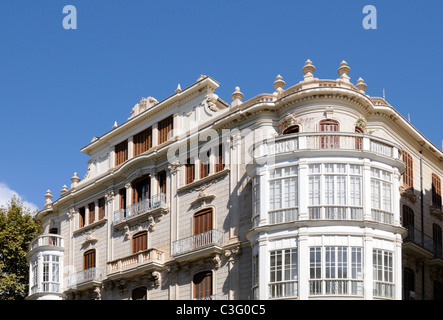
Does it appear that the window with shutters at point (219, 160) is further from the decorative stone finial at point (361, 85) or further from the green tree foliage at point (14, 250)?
the green tree foliage at point (14, 250)

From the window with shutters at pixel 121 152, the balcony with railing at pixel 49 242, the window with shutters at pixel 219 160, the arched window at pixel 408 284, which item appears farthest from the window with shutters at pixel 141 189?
the arched window at pixel 408 284

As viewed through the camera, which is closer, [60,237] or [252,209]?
[252,209]

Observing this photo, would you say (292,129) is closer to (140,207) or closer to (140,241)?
(140,207)

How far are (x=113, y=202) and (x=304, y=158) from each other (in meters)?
17.4

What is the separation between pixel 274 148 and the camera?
129 ft

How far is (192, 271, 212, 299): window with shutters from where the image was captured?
137 feet

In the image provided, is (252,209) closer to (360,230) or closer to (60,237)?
(360,230)

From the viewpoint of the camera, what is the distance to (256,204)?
129 feet

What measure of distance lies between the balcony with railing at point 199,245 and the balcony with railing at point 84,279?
7.79 m

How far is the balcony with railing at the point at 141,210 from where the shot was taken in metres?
46.7

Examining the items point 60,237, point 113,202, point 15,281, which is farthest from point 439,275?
point 15,281

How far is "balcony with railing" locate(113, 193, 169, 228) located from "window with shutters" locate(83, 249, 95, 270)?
11.0 feet

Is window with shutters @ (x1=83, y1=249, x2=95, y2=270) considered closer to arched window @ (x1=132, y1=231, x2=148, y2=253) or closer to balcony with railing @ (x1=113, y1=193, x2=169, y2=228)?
balcony with railing @ (x1=113, y1=193, x2=169, y2=228)

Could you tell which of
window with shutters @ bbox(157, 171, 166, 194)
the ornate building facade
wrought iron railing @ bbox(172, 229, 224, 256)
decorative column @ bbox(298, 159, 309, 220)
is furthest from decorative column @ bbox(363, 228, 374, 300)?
window with shutters @ bbox(157, 171, 166, 194)
